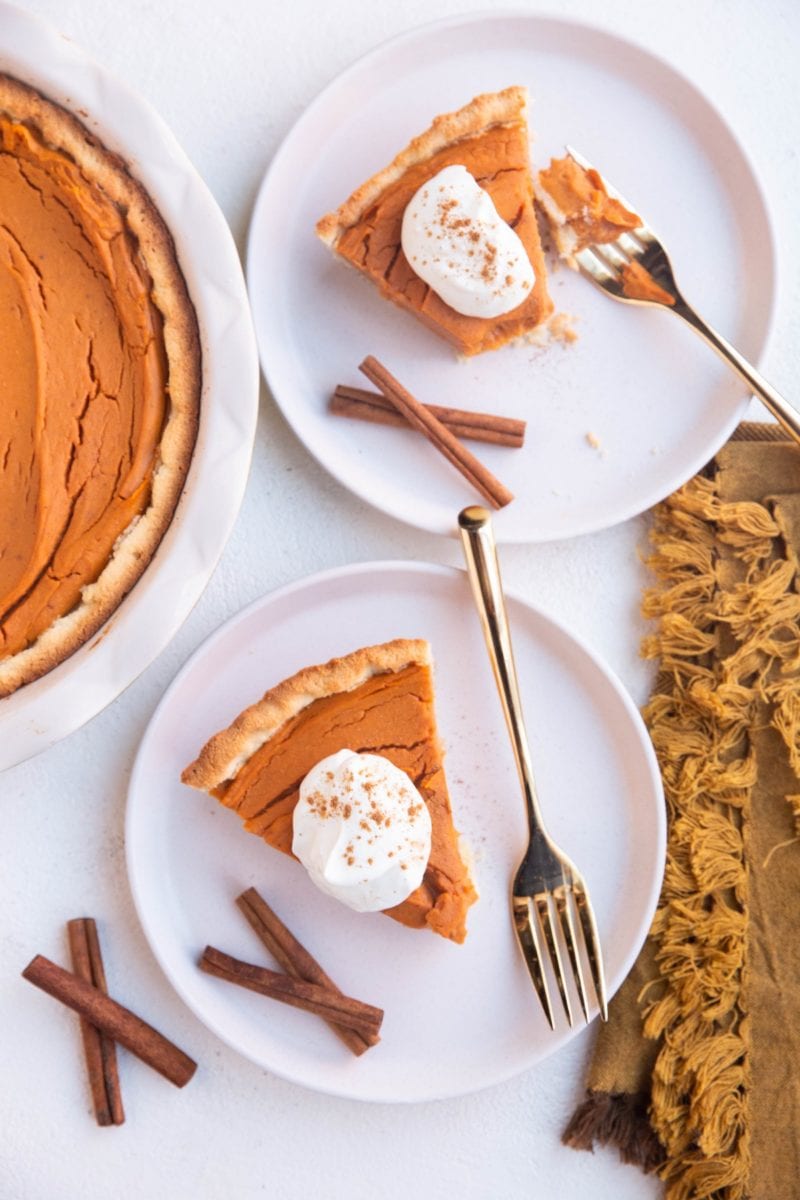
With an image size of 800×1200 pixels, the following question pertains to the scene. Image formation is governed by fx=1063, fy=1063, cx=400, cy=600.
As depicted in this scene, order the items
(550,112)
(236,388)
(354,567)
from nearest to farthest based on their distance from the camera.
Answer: (236,388)
(354,567)
(550,112)

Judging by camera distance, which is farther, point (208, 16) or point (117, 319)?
point (208, 16)

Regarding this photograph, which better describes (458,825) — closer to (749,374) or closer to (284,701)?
(284,701)

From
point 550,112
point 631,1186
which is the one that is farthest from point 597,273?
point 631,1186

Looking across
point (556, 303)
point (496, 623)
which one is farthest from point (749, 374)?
point (496, 623)

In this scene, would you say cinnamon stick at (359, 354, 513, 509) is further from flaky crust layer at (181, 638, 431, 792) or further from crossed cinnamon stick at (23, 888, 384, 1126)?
crossed cinnamon stick at (23, 888, 384, 1126)

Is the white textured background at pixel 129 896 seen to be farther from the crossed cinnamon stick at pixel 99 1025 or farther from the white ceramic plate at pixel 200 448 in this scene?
the white ceramic plate at pixel 200 448

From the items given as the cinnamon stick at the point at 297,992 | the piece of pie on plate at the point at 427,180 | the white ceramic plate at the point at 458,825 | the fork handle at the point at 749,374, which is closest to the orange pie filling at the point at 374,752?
the white ceramic plate at the point at 458,825

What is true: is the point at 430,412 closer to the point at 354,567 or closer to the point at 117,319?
the point at 354,567
